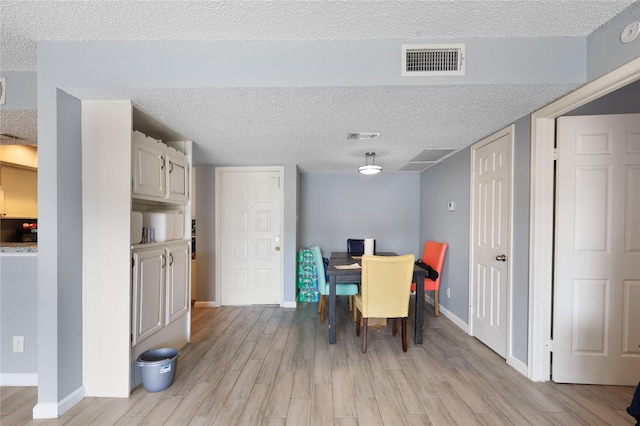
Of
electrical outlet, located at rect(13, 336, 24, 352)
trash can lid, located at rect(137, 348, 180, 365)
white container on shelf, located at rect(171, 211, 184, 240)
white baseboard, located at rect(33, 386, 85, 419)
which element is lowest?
white baseboard, located at rect(33, 386, 85, 419)

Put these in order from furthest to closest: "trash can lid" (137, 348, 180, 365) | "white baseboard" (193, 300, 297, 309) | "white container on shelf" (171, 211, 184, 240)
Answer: "white baseboard" (193, 300, 297, 309), "white container on shelf" (171, 211, 184, 240), "trash can lid" (137, 348, 180, 365)

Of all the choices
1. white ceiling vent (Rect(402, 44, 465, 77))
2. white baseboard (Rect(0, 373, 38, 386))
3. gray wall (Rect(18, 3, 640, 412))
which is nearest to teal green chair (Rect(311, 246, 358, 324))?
gray wall (Rect(18, 3, 640, 412))

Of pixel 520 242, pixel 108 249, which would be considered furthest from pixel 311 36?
pixel 520 242

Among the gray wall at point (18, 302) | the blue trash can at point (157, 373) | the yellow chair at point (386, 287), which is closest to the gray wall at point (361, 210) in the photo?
the yellow chair at point (386, 287)

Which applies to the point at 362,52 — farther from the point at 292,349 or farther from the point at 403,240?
the point at 403,240

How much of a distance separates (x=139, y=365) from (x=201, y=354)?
27.1 inches

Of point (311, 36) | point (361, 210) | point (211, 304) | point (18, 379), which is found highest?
point (311, 36)

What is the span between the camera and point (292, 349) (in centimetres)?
268

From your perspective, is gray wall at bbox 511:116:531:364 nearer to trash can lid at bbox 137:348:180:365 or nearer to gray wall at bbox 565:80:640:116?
gray wall at bbox 565:80:640:116

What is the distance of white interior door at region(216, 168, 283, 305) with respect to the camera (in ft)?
13.4

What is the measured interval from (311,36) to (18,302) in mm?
2894

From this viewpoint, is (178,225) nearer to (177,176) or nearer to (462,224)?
(177,176)

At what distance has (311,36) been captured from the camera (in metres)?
1.65

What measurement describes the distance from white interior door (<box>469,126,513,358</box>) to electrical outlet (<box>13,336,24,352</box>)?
4017mm
